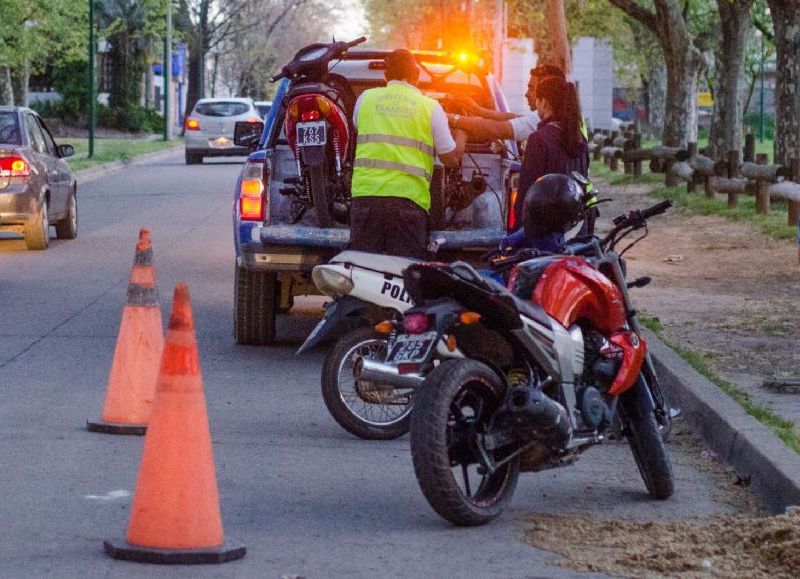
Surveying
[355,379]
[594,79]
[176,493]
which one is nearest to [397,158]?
[355,379]

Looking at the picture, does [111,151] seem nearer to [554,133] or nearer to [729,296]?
[729,296]

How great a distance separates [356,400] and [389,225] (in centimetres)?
158

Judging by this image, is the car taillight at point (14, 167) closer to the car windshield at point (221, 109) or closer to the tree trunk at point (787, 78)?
the tree trunk at point (787, 78)

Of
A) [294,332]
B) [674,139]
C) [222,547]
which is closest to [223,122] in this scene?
[674,139]

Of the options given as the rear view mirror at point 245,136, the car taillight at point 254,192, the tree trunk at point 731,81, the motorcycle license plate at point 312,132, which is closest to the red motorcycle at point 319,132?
the motorcycle license plate at point 312,132

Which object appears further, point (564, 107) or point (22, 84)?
point (22, 84)

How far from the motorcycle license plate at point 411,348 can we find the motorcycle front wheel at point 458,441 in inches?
8.5

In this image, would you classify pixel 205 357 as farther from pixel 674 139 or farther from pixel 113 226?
pixel 674 139

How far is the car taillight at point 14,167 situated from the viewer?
18.8 meters

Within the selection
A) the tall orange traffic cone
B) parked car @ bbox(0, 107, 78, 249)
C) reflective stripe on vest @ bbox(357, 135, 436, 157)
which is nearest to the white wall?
parked car @ bbox(0, 107, 78, 249)

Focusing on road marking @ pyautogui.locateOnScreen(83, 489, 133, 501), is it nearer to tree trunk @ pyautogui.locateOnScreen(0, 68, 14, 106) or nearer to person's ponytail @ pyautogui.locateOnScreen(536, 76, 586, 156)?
person's ponytail @ pyautogui.locateOnScreen(536, 76, 586, 156)

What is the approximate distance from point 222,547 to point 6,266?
1190cm

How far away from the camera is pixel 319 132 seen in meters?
11.1

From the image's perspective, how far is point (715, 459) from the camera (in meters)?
8.38
